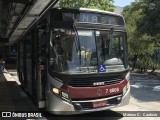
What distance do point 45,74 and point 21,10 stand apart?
3149mm

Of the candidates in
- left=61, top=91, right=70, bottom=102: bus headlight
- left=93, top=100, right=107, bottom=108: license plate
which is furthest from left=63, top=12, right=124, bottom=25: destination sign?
left=93, top=100, right=107, bottom=108: license plate

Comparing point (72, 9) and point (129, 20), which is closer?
point (72, 9)

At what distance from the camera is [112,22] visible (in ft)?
30.2

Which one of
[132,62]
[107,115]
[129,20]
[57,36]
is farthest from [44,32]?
[129,20]

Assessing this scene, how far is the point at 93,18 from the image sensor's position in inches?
348

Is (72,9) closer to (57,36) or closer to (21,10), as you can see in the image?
(57,36)

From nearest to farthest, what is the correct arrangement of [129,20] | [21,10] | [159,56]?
[21,10], [159,56], [129,20]

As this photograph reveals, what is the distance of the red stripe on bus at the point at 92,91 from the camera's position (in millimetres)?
8083

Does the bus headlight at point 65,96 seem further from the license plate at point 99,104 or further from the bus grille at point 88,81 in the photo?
the license plate at point 99,104

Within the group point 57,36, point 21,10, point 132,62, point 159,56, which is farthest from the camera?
point 132,62

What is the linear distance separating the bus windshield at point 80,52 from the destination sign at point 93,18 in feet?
1.05

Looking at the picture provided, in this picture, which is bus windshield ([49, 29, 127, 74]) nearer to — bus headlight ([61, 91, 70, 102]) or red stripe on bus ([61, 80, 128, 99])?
red stripe on bus ([61, 80, 128, 99])

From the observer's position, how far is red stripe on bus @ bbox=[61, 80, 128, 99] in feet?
26.5

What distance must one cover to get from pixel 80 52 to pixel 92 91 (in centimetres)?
103
